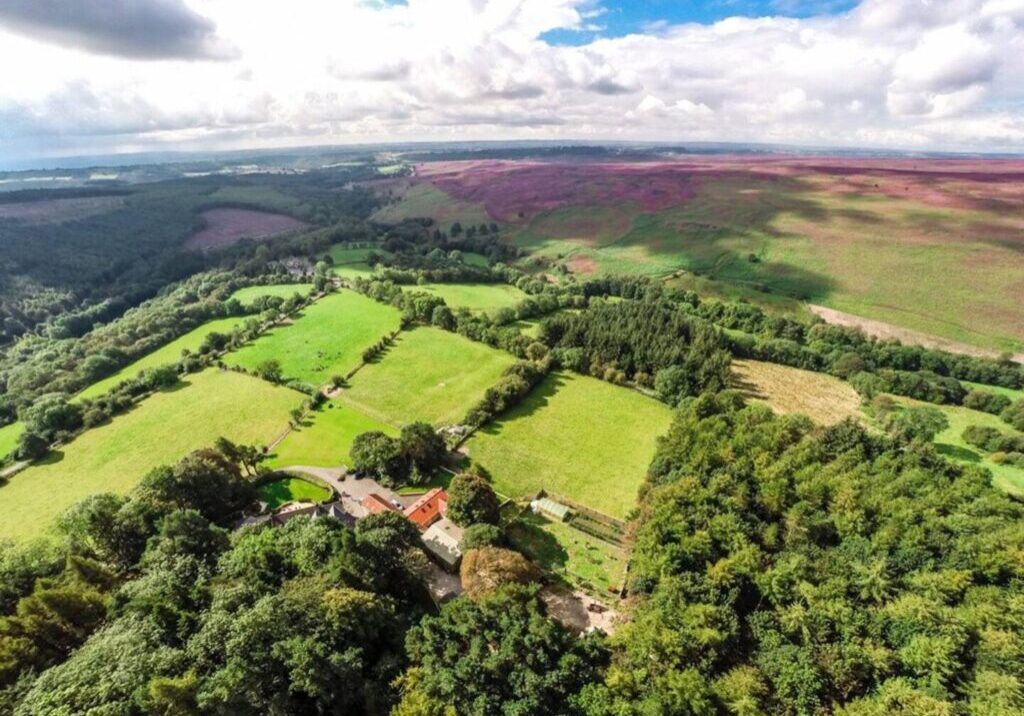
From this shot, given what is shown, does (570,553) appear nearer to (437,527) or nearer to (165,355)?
(437,527)

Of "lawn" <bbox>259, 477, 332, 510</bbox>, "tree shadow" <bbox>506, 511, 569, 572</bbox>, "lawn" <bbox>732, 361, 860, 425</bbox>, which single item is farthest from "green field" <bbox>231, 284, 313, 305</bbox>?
"lawn" <bbox>732, 361, 860, 425</bbox>

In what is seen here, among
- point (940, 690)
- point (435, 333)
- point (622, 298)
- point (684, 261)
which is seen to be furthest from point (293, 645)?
point (684, 261)

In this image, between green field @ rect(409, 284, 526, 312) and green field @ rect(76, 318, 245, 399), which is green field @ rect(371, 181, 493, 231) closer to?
green field @ rect(409, 284, 526, 312)

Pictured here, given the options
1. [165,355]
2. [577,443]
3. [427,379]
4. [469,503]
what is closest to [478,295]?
[427,379]

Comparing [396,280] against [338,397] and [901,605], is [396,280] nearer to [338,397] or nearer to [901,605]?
[338,397]

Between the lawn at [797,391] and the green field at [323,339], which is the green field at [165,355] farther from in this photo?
the lawn at [797,391]

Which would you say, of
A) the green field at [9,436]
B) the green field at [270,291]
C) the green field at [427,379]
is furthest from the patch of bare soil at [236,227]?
the green field at [427,379]
